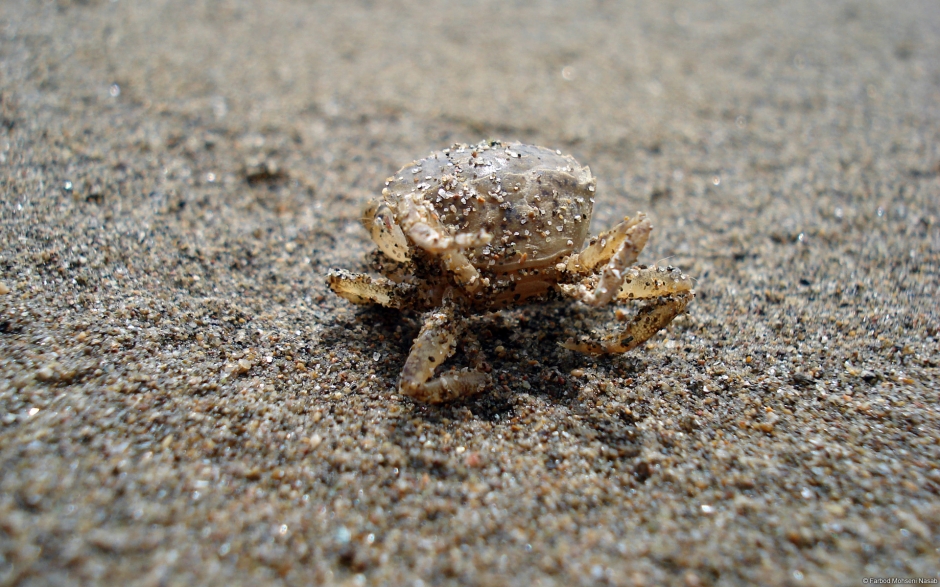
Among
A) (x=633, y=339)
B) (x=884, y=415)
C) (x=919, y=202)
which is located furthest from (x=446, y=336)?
(x=919, y=202)

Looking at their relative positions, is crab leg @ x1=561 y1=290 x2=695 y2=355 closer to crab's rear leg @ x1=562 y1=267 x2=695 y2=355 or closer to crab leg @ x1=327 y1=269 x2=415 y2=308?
crab's rear leg @ x1=562 y1=267 x2=695 y2=355

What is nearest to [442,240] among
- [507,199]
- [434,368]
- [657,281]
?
[507,199]

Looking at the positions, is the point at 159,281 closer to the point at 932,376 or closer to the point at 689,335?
the point at 689,335

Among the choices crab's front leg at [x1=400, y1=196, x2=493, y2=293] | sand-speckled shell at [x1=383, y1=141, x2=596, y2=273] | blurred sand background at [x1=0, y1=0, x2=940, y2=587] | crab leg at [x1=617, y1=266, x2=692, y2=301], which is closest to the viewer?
blurred sand background at [x1=0, y1=0, x2=940, y2=587]

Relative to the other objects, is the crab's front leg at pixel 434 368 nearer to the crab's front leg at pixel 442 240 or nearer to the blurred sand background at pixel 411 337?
the blurred sand background at pixel 411 337

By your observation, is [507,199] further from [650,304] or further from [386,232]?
[650,304]

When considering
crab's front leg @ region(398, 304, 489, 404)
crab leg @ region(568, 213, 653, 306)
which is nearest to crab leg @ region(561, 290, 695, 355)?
crab leg @ region(568, 213, 653, 306)

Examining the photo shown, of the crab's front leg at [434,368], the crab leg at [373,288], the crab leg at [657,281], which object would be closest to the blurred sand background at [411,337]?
the crab's front leg at [434,368]
